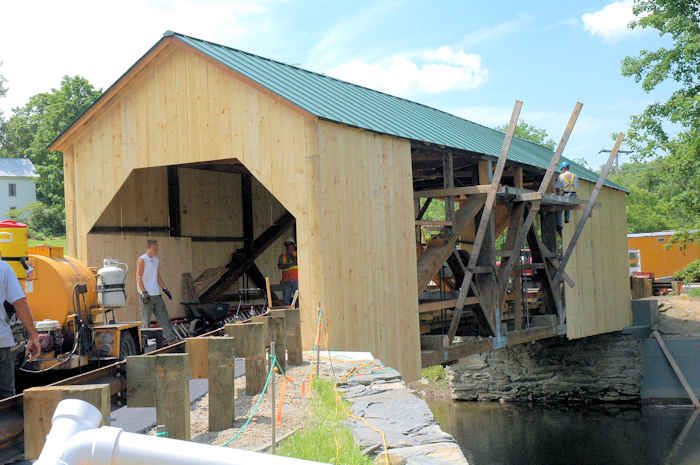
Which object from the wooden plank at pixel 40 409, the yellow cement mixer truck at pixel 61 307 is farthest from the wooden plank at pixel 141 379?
the yellow cement mixer truck at pixel 61 307

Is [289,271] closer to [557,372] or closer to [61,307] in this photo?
[61,307]

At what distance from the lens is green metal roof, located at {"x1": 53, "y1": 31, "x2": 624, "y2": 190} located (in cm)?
1182

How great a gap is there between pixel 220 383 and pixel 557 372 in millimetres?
22715

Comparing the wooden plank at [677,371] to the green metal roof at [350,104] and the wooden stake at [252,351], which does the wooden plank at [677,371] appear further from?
the wooden stake at [252,351]

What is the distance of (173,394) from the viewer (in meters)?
5.47

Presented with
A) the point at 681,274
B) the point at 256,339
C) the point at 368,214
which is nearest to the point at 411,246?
the point at 368,214

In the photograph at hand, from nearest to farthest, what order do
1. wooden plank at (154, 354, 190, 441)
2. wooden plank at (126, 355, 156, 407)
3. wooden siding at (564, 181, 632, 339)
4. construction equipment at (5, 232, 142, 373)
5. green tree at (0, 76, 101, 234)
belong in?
wooden plank at (154, 354, 190, 441) < wooden plank at (126, 355, 156, 407) < construction equipment at (5, 232, 142, 373) < wooden siding at (564, 181, 632, 339) < green tree at (0, 76, 101, 234)

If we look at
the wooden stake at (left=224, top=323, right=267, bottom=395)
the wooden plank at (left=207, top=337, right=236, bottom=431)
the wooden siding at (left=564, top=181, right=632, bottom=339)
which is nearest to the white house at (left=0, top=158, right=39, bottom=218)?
the wooden siding at (left=564, top=181, right=632, bottom=339)

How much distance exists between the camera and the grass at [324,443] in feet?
18.0

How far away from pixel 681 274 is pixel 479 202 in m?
16.8

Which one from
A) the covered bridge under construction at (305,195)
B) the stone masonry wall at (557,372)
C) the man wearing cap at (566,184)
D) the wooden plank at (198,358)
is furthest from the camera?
the stone masonry wall at (557,372)

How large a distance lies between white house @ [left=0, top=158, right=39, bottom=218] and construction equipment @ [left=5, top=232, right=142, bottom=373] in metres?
57.7

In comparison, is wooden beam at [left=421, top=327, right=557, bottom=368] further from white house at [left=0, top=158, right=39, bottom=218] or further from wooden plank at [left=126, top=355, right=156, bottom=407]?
white house at [left=0, top=158, right=39, bottom=218]

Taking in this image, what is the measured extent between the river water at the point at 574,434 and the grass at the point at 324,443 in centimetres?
1571
